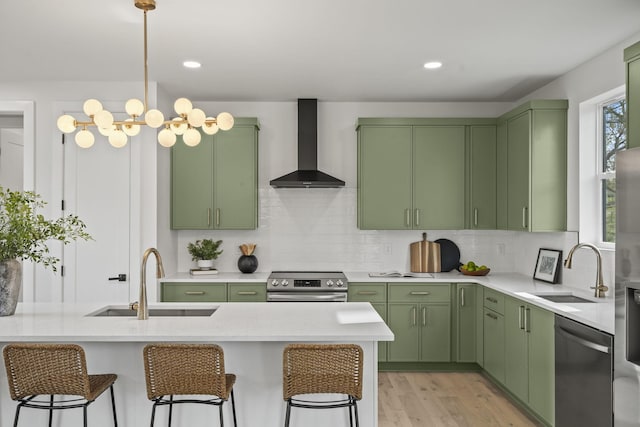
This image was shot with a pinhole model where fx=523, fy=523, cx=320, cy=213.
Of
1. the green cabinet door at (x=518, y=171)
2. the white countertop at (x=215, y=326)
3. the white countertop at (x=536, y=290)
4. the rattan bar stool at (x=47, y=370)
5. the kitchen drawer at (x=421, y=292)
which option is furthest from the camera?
the kitchen drawer at (x=421, y=292)

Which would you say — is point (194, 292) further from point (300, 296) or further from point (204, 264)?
point (300, 296)

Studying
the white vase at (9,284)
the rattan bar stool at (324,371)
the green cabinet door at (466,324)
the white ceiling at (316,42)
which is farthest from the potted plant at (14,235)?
the green cabinet door at (466,324)

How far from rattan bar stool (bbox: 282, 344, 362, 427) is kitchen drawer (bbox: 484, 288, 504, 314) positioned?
2.24 metres

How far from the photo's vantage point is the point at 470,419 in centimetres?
381

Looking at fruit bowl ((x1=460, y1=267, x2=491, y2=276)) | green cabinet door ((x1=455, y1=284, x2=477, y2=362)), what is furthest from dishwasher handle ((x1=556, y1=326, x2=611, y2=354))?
fruit bowl ((x1=460, y1=267, x2=491, y2=276))

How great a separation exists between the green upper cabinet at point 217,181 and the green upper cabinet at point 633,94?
3.29 meters

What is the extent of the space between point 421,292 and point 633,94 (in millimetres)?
2627

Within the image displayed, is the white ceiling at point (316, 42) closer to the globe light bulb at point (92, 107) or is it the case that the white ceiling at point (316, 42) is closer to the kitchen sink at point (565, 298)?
the globe light bulb at point (92, 107)

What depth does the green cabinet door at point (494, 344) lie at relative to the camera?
4.32 metres

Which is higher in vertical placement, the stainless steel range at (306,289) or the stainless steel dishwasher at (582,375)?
the stainless steel range at (306,289)

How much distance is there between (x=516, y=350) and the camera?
401 centimetres

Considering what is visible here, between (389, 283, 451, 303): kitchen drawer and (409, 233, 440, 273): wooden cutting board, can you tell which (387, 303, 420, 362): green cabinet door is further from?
(409, 233, 440, 273): wooden cutting board

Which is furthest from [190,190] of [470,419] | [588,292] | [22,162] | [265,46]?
[588,292]

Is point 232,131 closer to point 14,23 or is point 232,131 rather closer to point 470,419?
point 14,23
